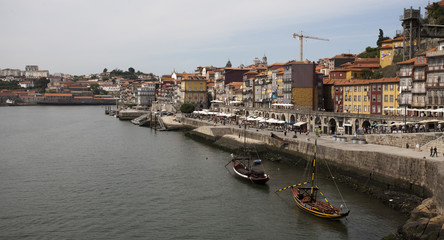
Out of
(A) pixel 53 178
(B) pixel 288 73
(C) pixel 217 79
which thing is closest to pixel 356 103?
(B) pixel 288 73

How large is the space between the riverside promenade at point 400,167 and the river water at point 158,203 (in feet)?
8.21

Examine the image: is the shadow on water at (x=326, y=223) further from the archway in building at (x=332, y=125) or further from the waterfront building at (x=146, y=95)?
the waterfront building at (x=146, y=95)

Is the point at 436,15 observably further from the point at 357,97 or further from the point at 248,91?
the point at 248,91

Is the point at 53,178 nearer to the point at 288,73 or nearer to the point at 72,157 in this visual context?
the point at 72,157

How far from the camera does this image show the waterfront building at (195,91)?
425 ft

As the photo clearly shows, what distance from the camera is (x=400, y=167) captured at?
3466 centimetres

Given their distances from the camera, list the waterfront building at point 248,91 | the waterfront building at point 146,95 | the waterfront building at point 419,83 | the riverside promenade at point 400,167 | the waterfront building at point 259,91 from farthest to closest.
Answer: the waterfront building at point 146,95, the waterfront building at point 248,91, the waterfront building at point 259,91, the waterfront building at point 419,83, the riverside promenade at point 400,167

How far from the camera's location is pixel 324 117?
62.7m

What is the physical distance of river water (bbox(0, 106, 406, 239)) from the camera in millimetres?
27688

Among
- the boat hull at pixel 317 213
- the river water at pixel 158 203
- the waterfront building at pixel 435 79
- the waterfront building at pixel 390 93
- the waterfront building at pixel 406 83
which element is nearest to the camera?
the river water at pixel 158 203

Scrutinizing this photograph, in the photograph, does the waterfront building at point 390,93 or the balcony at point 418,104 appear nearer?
the balcony at point 418,104

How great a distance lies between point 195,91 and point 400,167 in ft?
325

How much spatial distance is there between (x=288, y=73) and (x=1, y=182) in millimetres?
52962

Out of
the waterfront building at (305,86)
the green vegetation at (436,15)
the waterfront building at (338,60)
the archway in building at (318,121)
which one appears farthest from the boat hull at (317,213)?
the waterfront building at (338,60)
